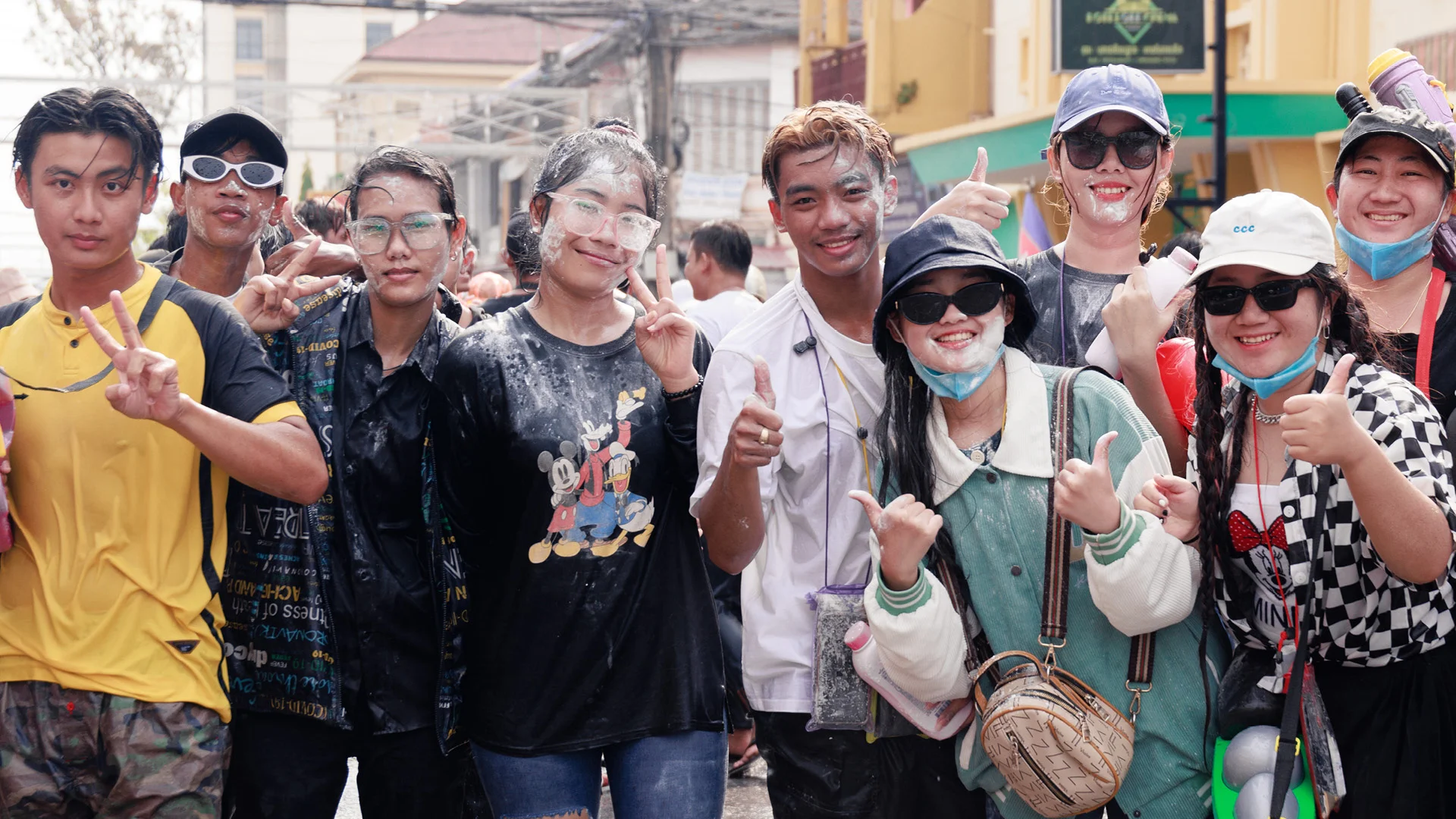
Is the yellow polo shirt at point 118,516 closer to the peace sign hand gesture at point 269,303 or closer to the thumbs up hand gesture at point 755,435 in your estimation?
the peace sign hand gesture at point 269,303

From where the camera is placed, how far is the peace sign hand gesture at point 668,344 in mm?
3252

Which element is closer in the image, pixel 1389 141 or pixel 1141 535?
pixel 1141 535

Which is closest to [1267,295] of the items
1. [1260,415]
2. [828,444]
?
[1260,415]

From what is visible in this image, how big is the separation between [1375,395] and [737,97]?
25.8 metres

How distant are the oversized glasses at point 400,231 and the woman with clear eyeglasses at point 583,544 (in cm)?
36

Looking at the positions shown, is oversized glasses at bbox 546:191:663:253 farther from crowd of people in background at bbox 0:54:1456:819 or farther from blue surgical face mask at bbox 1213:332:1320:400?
blue surgical face mask at bbox 1213:332:1320:400

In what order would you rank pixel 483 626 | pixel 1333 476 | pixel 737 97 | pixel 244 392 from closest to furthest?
pixel 1333 476, pixel 244 392, pixel 483 626, pixel 737 97

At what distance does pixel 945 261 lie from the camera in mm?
3076

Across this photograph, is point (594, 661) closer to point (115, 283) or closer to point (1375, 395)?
point (115, 283)

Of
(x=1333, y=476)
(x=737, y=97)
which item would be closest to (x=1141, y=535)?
(x=1333, y=476)

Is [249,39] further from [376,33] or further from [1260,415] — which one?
[1260,415]

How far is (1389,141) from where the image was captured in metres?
3.29

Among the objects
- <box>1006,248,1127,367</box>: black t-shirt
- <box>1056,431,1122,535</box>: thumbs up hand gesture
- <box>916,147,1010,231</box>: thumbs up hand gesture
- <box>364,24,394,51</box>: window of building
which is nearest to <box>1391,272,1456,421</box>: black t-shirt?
<box>1006,248,1127,367</box>: black t-shirt

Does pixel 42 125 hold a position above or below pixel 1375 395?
above
